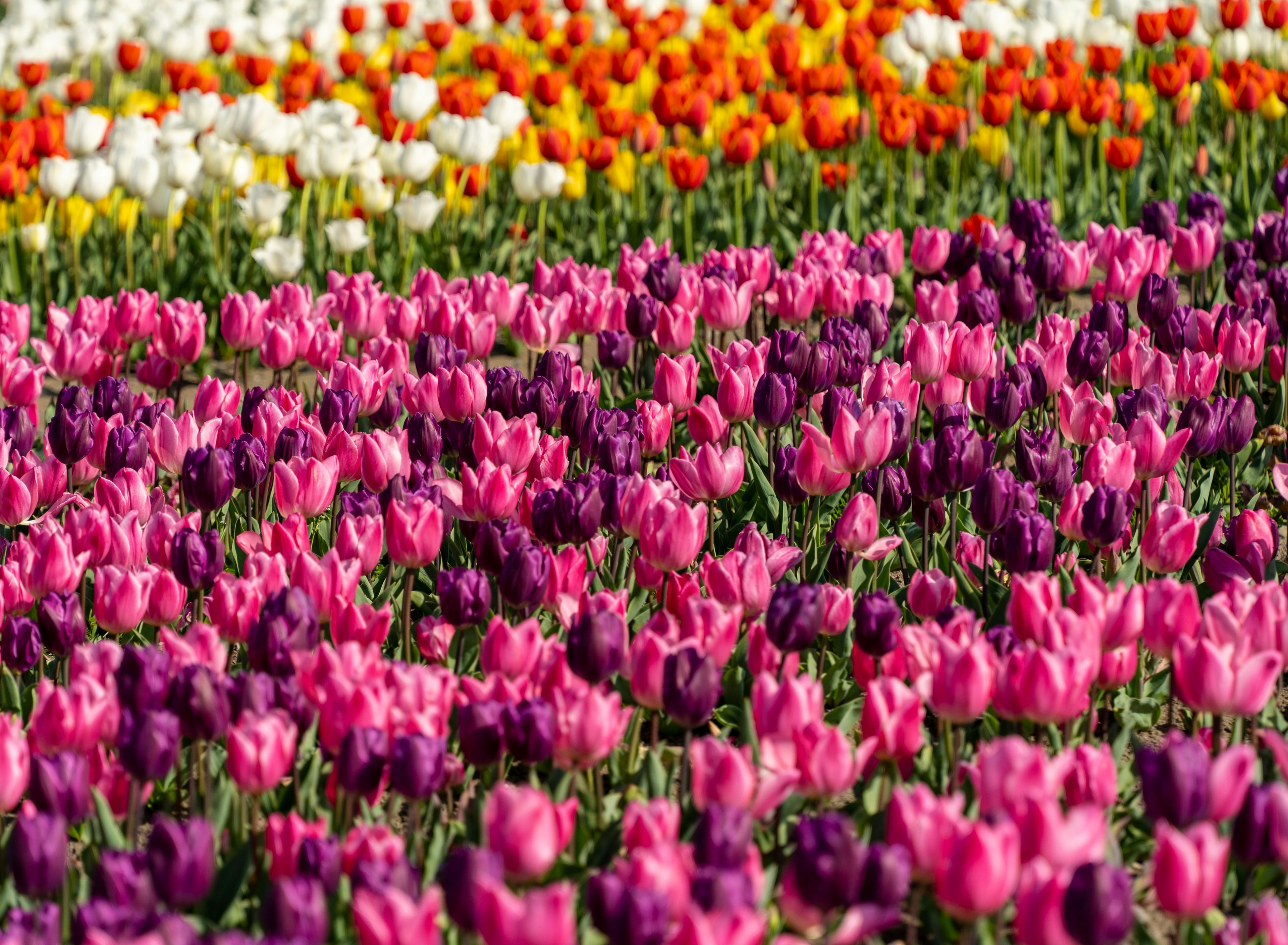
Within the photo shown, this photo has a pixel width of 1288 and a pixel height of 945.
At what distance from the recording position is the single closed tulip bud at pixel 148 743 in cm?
271

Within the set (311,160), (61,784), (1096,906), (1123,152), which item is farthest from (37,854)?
(1123,152)

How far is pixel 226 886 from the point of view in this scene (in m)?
2.87

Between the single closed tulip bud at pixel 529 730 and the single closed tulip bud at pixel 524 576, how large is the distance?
0.56m

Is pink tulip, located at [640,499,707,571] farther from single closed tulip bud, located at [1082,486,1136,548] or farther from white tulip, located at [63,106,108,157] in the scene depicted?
white tulip, located at [63,106,108,157]

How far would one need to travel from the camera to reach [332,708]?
2803 mm

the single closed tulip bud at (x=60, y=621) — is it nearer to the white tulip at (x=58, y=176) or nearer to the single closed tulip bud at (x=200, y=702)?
the single closed tulip bud at (x=200, y=702)

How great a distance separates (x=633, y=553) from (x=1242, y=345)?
6.16ft

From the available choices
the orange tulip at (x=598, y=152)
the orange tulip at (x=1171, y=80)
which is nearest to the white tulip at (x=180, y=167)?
the orange tulip at (x=598, y=152)

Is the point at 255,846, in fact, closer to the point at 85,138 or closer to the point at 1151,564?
the point at 1151,564

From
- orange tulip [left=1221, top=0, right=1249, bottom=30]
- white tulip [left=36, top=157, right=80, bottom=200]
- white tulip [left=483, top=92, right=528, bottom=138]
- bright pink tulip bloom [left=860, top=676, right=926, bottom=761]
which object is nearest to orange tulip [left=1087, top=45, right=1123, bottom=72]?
orange tulip [left=1221, top=0, right=1249, bottom=30]

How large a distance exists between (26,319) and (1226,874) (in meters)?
4.32

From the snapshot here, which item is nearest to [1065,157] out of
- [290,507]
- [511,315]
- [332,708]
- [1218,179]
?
[1218,179]

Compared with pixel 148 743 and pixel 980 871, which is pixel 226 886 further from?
pixel 980 871

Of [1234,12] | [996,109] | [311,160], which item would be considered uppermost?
[1234,12]
